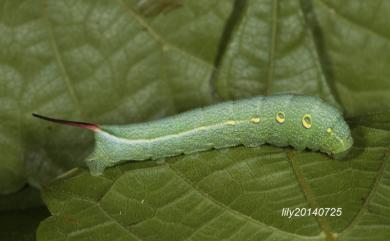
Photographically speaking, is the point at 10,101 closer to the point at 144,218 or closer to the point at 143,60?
the point at 143,60

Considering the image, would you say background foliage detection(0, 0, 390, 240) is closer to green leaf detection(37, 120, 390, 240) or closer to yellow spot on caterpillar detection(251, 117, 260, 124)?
green leaf detection(37, 120, 390, 240)

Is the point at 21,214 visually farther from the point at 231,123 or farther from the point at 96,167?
the point at 231,123

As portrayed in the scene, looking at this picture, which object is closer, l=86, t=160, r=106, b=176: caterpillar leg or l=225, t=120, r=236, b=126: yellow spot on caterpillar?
l=86, t=160, r=106, b=176: caterpillar leg

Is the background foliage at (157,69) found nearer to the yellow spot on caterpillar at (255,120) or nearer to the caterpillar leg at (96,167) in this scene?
the caterpillar leg at (96,167)

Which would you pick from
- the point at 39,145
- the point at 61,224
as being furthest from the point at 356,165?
the point at 39,145

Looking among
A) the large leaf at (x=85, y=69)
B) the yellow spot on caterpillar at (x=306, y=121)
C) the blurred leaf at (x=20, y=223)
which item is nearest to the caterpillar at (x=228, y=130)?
the yellow spot on caterpillar at (x=306, y=121)

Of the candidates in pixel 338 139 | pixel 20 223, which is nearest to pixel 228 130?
pixel 338 139

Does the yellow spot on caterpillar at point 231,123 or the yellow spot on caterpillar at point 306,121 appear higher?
the yellow spot on caterpillar at point 306,121

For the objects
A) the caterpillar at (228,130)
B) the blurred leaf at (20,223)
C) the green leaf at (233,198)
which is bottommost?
the blurred leaf at (20,223)

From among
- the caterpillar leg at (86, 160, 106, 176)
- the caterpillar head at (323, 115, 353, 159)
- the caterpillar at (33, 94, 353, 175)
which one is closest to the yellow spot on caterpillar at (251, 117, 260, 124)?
the caterpillar at (33, 94, 353, 175)
